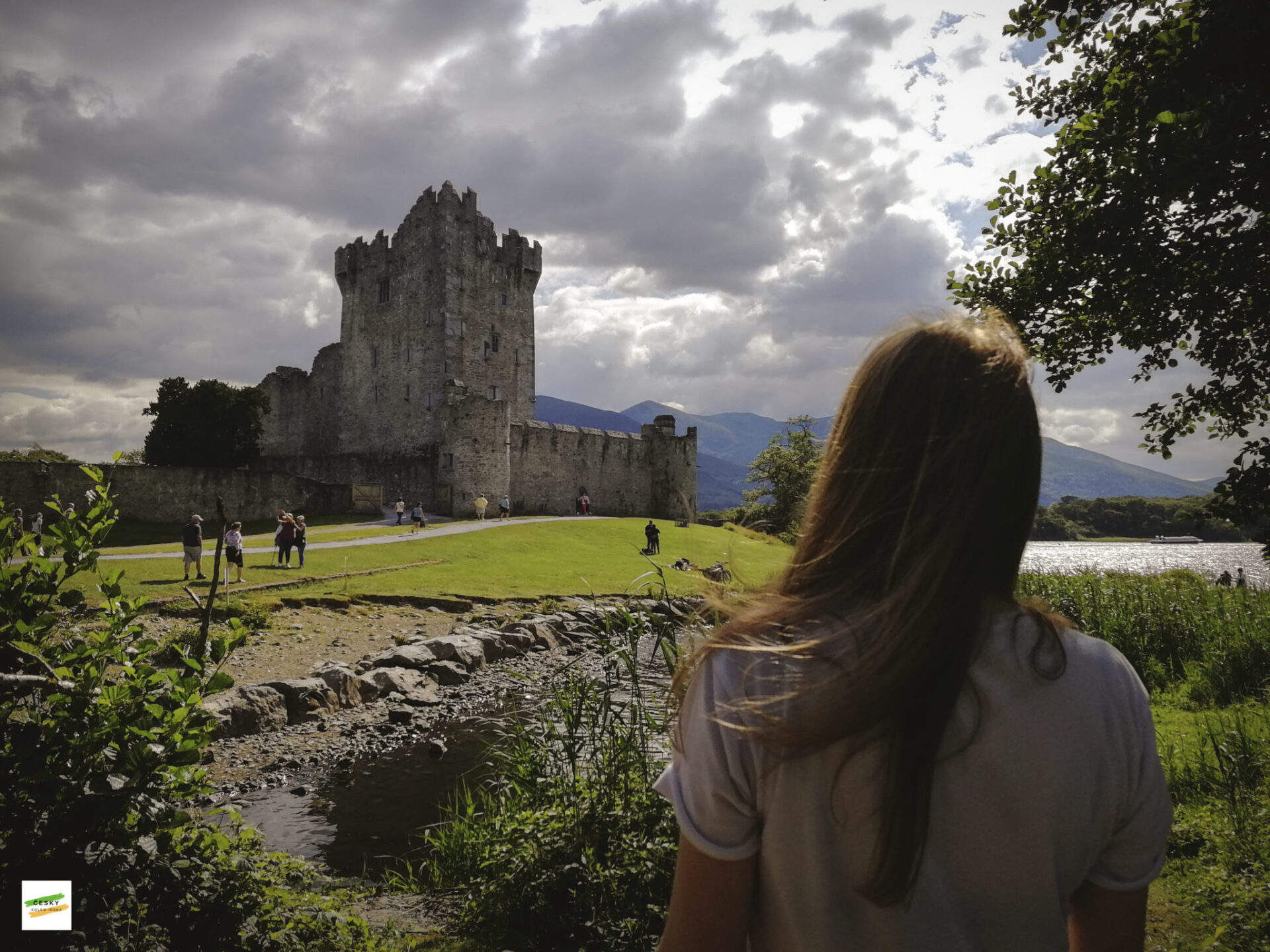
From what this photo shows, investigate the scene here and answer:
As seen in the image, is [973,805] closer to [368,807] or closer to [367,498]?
[368,807]

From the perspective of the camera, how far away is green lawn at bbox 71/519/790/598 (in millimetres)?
18172

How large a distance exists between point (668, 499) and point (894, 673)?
5050 centimetres

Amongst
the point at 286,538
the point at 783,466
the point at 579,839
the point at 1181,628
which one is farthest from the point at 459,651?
the point at 783,466

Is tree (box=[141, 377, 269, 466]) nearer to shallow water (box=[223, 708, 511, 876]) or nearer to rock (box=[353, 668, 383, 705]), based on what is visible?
rock (box=[353, 668, 383, 705])

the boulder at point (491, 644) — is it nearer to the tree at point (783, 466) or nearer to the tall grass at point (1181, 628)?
the tall grass at point (1181, 628)

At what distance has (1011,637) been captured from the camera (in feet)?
4.48

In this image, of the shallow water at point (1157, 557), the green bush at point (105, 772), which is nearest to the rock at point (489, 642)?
the green bush at point (105, 772)

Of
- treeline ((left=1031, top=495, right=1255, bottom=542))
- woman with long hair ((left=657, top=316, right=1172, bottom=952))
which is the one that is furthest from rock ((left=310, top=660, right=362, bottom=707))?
treeline ((left=1031, top=495, right=1255, bottom=542))

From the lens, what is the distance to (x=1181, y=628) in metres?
10.6

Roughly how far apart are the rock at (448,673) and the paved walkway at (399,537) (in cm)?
1004

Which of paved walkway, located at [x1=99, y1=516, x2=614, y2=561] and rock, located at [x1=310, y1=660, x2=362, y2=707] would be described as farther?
paved walkway, located at [x1=99, y1=516, x2=614, y2=561]

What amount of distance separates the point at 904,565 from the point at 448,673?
12924 millimetres

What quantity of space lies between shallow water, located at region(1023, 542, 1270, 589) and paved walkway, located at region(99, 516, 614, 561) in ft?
86.5

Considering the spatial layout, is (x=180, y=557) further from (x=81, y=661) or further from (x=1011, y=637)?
(x=1011, y=637)
